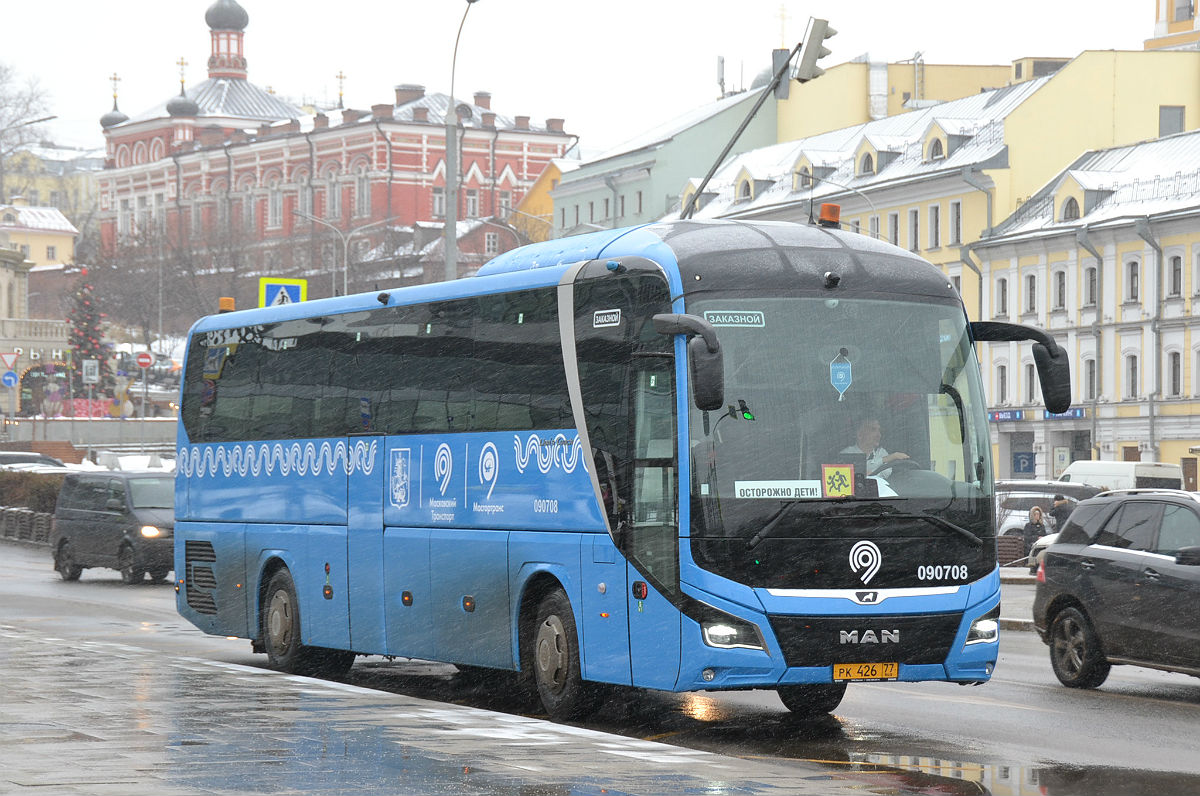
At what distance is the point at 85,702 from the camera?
1305 cm

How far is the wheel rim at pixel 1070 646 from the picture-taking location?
16484 millimetres

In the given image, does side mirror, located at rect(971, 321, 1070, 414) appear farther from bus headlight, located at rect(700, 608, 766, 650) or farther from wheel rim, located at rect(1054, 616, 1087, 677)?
wheel rim, located at rect(1054, 616, 1087, 677)

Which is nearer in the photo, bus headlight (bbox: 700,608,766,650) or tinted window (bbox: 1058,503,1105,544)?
bus headlight (bbox: 700,608,766,650)

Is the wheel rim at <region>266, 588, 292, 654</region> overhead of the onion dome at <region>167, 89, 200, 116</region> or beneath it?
beneath

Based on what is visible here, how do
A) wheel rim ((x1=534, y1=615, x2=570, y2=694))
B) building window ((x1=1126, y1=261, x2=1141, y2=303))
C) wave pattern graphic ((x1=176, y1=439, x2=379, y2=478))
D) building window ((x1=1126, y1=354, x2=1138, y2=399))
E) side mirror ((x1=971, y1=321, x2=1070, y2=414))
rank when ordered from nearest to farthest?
1. side mirror ((x1=971, y1=321, x2=1070, y2=414))
2. wheel rim ((x1=534, y1=615, x2=570, y2=694))
3. wave pattern graphic ((x1=176, y1=439, x2=379, y2=478))
4. building window ((x1=1126, y1=261, x2=1141, y2=303))
5. building window ((x1=1126, y1=354, x2=1138, y2=399))

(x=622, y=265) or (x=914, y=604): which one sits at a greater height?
(x=622, y=265)

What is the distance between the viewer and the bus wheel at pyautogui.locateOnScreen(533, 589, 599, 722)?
536 inches

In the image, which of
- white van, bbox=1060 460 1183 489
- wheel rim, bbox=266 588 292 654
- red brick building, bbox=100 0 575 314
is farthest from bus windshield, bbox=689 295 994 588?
red brick building, bbox=100 0 575 314

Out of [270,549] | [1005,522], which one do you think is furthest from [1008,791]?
[1005,522]

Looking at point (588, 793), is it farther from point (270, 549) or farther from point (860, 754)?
point (270, 549)

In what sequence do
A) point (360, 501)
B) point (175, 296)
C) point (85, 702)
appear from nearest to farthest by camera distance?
point (85, 702)
point (360, 501)
point (175, 296)

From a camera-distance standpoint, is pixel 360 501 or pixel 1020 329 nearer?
pixel 1020 329

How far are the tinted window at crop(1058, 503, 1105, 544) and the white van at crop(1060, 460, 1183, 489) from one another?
3647 cm

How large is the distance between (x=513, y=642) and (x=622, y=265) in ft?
9.20
